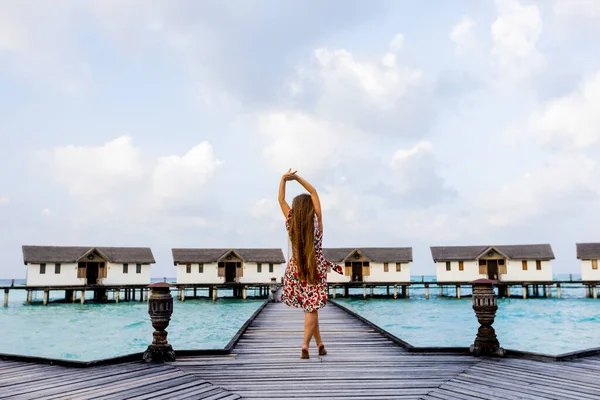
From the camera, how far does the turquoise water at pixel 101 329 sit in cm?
2453

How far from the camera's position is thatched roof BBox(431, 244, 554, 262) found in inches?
2093

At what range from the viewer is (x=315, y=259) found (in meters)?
6.42

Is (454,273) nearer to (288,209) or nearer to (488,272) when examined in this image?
(488,272)

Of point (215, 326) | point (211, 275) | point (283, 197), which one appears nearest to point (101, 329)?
point (215, 326)

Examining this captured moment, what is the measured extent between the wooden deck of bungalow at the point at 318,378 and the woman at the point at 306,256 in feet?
2.60

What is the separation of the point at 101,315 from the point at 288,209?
3838 centimetres

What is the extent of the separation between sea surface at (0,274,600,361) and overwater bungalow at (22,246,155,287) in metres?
2.47

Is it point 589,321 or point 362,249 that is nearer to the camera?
point 589,321

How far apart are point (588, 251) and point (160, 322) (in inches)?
2211

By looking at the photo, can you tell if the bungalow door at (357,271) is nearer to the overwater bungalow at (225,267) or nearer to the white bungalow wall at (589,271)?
the overwater bungalow at (225,267)

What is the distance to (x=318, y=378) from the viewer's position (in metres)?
5.64

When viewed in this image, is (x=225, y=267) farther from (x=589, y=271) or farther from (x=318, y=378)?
(x=318, y=378)

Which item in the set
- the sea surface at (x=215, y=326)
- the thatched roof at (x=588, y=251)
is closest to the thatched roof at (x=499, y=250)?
the thatched roof at (x=588, y=251)

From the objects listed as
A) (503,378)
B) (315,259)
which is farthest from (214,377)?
(503,378)
